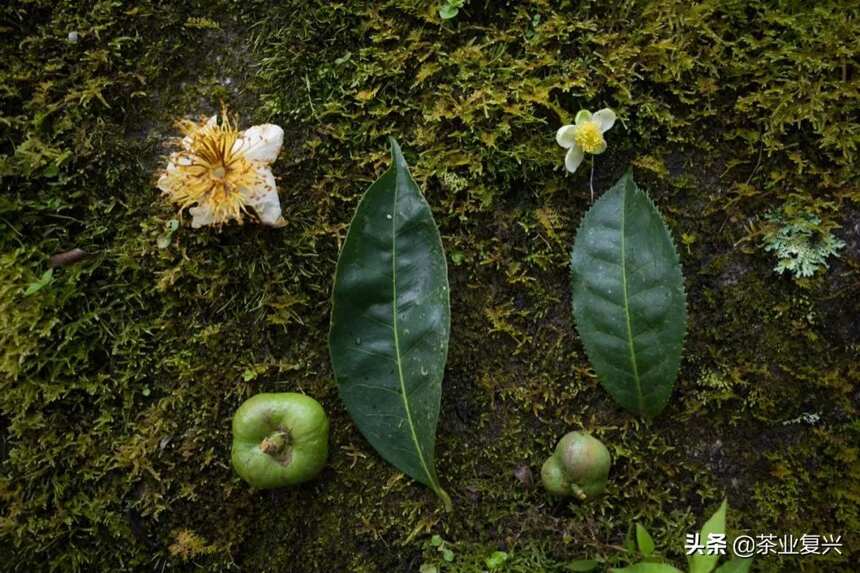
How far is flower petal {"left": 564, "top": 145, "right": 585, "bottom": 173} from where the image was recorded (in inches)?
80.1

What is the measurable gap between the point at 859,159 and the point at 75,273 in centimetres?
228

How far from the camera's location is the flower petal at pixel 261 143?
6.70ft

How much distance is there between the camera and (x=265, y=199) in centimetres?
204

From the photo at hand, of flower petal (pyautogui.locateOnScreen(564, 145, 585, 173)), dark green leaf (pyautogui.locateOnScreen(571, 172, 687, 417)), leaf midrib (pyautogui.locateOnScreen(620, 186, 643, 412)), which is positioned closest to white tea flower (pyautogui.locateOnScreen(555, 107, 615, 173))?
flower petal (pyautogui.locateOnScreen(564, 145, 585, 173))

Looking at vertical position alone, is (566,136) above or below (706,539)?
above

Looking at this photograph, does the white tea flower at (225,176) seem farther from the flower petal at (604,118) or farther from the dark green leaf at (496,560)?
the dark green leaf at (496,560)

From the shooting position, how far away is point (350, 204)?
212 cm

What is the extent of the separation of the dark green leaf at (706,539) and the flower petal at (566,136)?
1042mm

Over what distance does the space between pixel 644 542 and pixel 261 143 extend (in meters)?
1.54

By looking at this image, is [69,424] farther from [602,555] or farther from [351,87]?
[602,555]

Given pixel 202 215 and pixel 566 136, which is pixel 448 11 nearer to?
pixel 566 136

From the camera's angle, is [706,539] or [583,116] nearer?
[706,539]

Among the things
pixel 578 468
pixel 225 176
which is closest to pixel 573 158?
pixel 578 468

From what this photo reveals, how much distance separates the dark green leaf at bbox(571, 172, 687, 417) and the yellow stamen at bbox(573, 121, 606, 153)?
13 centimetres
